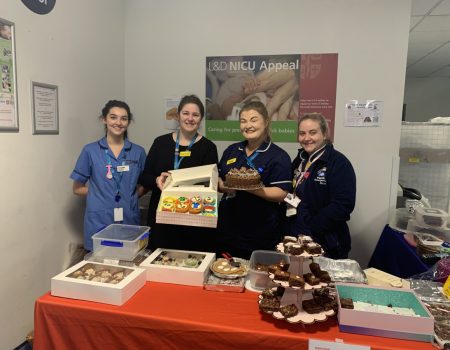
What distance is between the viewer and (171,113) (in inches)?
129

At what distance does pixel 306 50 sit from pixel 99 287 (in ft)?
8.31

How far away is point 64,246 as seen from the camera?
2600 mm

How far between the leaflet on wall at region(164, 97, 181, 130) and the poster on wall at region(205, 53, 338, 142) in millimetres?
314

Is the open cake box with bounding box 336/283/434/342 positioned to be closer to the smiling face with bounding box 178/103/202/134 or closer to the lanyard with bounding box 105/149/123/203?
the smiling face with bounding box 178/103/202/134

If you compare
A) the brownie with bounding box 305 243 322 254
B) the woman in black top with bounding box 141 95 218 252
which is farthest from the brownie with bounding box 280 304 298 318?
the woman in black top with bounding box 141 95 218 252

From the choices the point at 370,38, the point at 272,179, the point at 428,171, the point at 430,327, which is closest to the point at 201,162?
the point at 272,179

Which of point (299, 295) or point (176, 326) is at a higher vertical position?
point (299, 295)

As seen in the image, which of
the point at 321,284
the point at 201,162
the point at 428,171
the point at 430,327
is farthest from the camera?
the point at 428,171

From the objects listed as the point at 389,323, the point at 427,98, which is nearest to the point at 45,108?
the point at 389,323

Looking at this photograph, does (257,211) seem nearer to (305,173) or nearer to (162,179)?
(305,173)

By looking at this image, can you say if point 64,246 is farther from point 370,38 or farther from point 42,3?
point 370,38

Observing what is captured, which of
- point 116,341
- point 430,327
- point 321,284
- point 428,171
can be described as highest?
point 428,171

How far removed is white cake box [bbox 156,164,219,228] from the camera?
169 centimetres

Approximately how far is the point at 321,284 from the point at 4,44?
2163 millimetres
